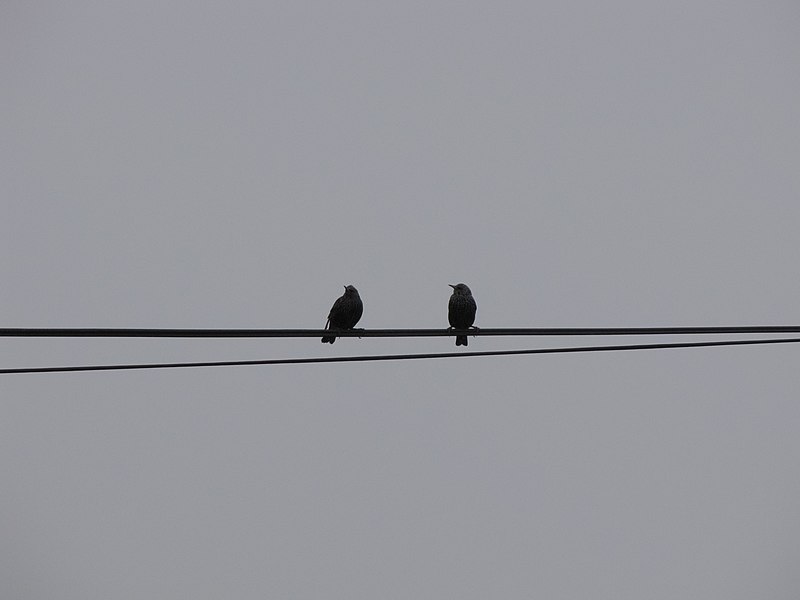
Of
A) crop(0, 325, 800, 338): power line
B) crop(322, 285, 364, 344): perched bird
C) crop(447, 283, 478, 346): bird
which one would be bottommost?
crop(0, 325, 800, 338): power line

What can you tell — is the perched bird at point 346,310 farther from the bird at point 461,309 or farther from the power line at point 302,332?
the power line at point 302,332

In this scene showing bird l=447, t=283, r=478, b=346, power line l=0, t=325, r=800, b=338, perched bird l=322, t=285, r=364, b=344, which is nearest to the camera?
power line l=0, t=325, r=800, b=338

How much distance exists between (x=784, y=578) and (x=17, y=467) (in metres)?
104

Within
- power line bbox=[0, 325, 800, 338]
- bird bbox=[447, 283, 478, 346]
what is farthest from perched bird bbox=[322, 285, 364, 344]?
power line bbox=[0, 325, 800, 338]

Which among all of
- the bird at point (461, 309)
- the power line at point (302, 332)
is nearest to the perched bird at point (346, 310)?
the bird at point (461, 309)

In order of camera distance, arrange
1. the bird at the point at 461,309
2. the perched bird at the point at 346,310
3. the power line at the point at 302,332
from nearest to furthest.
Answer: the power line at the point at 302,332 → the perched bird at the point at 346,310 → the bird at the point at 461,309

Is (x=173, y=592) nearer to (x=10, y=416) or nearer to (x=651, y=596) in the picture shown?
(x=651, y=596)

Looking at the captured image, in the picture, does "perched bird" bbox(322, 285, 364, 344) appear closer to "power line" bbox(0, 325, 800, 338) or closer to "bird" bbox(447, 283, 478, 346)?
"bird" bbox(447, 283, 478, 346)

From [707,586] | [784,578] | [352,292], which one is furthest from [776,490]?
[352,292]

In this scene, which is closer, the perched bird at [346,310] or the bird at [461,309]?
the perched bird at [346,310]

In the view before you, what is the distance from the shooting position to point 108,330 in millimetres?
5449

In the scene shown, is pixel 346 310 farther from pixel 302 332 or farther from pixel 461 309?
pixel 302 332

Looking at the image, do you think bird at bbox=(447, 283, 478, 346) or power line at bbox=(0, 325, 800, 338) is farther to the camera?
bird at bbox=(447, 283, 478, 346)

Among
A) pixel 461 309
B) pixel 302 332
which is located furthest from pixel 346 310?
pixel 302 332
